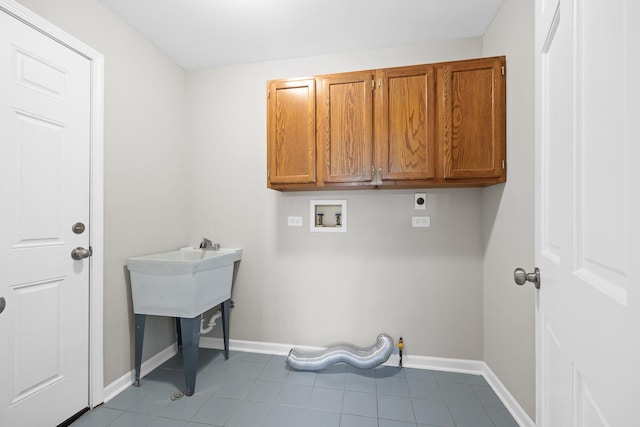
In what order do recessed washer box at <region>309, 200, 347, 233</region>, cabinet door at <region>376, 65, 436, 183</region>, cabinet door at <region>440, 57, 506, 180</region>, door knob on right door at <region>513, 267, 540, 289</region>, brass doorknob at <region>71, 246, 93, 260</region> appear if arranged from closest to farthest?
door knob on right door at <region>513, 267, 540, 289</region> → brass doorknob at <region>71, 246, 93, 260</region> → cabinet door at <region>440, 57, 506, 180</region> → cabinet door at <region>376, 65, 436, 183</region> → recessed washer box at <region>309, 200, 347, 233</region>

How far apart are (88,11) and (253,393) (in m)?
2.69

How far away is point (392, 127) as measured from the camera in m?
1.92

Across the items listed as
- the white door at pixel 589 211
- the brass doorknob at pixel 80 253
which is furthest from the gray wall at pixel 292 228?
the white door at pixel 589 211

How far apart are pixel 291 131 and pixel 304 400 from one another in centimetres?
188

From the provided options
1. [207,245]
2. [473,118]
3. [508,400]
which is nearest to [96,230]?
[207,245]

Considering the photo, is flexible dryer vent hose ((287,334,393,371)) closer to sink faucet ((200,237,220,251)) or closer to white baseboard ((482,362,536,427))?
white baseboard ((482,362,536,427))

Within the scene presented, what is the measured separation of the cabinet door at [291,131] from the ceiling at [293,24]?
0.41 m

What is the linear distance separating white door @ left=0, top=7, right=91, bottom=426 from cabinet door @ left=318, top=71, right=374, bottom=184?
1525 millimetres

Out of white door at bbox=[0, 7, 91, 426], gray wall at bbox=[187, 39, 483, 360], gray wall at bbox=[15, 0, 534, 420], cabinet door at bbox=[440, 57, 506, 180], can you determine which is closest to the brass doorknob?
white door at bbox=[0, 7, 91, 426]

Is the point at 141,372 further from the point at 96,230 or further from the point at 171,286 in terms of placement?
the point at 96,230

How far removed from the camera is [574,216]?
63cm

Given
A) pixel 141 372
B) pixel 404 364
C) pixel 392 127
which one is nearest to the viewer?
pixel 392 127

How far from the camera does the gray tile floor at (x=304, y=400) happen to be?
1.62m

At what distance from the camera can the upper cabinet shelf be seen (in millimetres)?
1796
